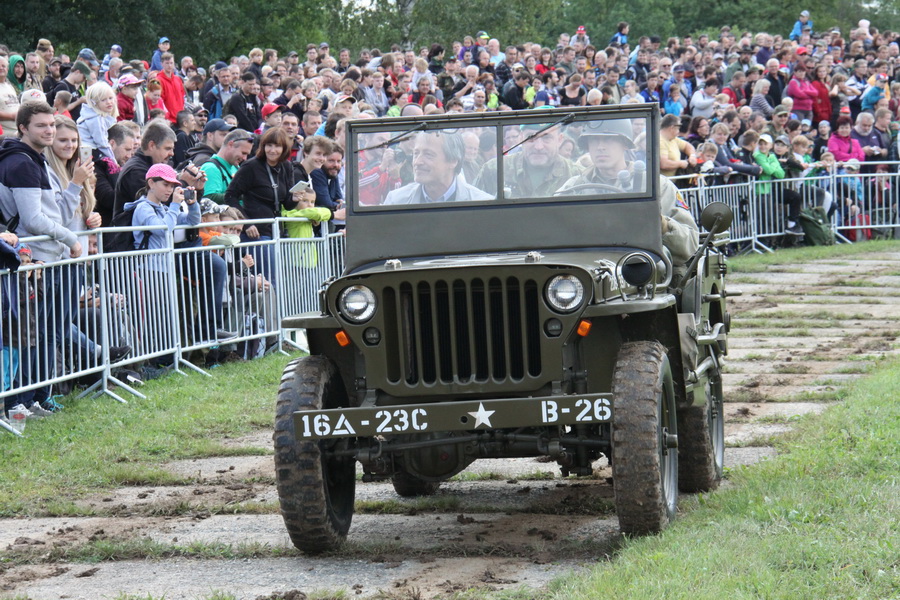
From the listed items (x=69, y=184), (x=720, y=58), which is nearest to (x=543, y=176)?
(x=69, y=184)

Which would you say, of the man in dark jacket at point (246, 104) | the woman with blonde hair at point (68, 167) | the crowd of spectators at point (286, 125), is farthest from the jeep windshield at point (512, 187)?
the man in dark jacket at point (246, 104)

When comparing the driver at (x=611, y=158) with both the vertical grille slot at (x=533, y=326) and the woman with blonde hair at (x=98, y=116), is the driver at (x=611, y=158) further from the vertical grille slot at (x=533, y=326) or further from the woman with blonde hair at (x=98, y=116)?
the woman with blonde hair at (x=98, y=116)

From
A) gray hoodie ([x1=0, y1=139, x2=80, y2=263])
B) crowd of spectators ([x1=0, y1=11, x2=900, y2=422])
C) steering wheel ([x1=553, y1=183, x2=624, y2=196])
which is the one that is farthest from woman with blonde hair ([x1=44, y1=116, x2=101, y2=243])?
steering wheel ([x1=553, y1=183, x2=624, y2=196])

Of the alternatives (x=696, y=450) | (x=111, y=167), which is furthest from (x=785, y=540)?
(x=111, y=167)

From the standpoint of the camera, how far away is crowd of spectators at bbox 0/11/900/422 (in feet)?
34.7

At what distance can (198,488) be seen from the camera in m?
8.23

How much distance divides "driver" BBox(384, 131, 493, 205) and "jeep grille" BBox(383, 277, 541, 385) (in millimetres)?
1265

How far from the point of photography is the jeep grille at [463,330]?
6.25 metres

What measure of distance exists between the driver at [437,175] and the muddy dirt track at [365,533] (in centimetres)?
174

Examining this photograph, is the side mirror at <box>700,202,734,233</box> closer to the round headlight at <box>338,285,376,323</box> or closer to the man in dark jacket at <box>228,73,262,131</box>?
the round headlight at <box>338,285,376,323</box>

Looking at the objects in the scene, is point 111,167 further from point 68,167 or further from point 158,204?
point 68,167

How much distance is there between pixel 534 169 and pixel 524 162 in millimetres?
69

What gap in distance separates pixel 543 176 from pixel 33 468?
3875 millimetres

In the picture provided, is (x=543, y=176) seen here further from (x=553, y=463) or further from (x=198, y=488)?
(x=198, y=488)
